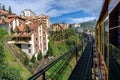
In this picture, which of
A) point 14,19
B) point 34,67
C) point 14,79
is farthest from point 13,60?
point 14,19

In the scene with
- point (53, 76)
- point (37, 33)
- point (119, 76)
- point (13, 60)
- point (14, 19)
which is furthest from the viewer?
point (14, 19)

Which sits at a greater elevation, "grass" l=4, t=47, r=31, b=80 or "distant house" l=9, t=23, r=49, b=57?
"distant house" l=9, t=23, r=49, b=57

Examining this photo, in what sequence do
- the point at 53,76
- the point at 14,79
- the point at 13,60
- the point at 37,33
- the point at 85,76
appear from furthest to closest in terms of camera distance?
the point at 37,33, the point at 13,60, the point at 14,79, the point at 85,76, the point at 53,76

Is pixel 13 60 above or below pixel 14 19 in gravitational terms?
below

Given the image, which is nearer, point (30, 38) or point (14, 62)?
point (14, 62)

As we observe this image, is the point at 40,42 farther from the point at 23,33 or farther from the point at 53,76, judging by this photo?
the point at 53,76

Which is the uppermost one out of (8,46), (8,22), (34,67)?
(8,22)

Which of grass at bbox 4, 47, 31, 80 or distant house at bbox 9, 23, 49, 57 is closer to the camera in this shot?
grass at bbox 4, 47, 31, 80

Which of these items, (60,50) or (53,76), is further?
(60,50)

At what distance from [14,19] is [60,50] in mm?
13002

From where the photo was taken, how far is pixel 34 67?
4591 cm

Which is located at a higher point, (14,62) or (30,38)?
(30,38)

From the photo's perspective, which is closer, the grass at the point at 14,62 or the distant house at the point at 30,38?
the grass at the point at 14,62

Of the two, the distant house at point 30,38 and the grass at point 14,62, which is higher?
the distant house at point 30,38
